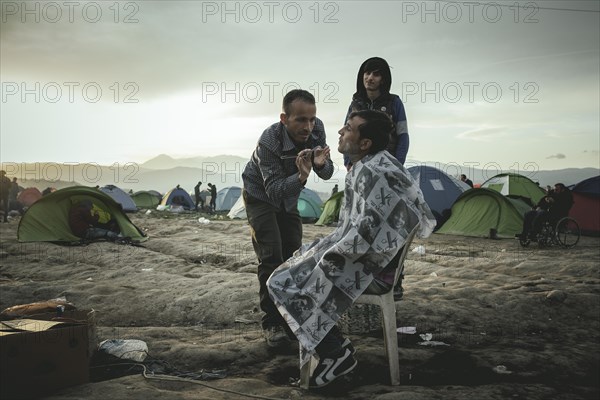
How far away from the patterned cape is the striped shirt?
0.60 metres

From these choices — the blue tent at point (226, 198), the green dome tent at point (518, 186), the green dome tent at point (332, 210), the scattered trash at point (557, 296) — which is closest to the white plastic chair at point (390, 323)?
the scattered trash at point (557, 296)

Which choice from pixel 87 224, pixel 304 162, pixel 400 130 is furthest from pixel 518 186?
pixel 304 162

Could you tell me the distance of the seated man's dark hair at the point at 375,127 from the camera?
2.83 m

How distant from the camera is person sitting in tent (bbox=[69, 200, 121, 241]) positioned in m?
10.6

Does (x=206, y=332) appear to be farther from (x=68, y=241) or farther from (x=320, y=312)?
(x=68, y=241)

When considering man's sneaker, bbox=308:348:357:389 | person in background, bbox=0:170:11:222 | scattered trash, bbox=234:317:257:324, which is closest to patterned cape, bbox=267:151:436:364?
man's sneaker, bbox=308:348:357:389

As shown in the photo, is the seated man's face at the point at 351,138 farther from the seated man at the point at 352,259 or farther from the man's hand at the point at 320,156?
the man's hand at the point at 320,156

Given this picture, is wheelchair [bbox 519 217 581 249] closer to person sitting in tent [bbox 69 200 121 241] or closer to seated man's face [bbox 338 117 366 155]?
seated man's face [bbox 338 117 366 155]

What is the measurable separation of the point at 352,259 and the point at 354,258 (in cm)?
2

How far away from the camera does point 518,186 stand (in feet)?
51.4

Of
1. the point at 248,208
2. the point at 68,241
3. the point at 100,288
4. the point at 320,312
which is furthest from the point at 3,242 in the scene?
the point at 320,312

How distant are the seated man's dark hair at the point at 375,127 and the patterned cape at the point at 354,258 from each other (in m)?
0.14

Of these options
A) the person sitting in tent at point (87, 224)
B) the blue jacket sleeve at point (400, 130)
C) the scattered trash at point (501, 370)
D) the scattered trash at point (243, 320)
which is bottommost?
the scattered trash at point (243, 320)

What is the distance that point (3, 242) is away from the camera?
10.3 metres
